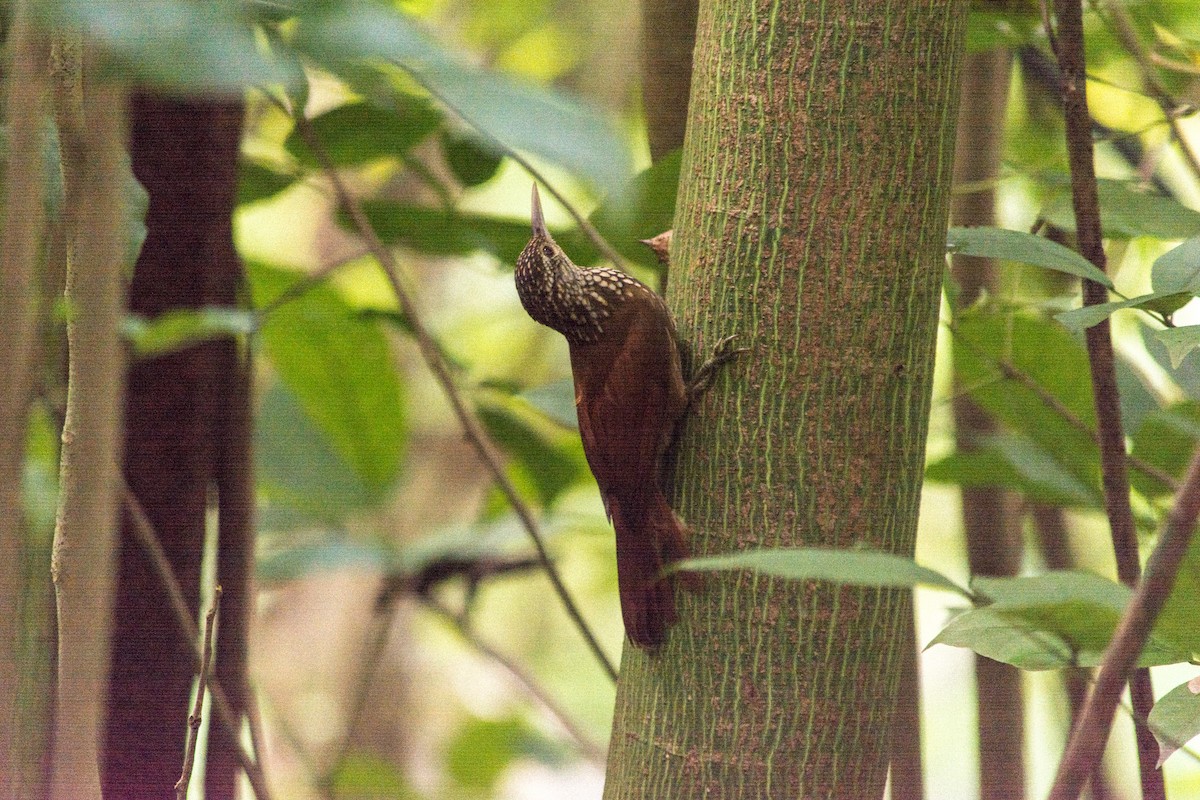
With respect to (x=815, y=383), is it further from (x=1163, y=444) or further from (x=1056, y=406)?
(x=1163, y=444)

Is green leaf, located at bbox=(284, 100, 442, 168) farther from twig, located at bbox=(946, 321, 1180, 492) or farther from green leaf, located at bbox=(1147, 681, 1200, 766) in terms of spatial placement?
green leaf, located at bbox=(1147, 681, 1200, 766)

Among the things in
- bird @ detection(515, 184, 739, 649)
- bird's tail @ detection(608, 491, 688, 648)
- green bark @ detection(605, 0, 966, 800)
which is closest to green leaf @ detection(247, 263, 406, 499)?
bird @ detection(515, 184, 739, 649)

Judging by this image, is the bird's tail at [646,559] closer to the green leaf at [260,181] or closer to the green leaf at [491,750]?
the green leaf at [260,181]

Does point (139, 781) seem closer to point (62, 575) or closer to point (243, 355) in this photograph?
point (243, 355)

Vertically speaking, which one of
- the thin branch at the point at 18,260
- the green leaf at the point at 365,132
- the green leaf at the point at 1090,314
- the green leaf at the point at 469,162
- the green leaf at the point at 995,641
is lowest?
the green leaf at the point at 995,641

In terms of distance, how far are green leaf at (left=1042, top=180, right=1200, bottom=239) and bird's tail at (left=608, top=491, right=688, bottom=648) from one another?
1.64 ft

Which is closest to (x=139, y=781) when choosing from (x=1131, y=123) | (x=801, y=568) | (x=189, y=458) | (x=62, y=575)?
(x=189, y=458)

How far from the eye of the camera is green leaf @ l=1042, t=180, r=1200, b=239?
0.97 meters

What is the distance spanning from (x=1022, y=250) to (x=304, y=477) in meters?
1.27

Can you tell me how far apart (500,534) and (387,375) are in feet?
1.06

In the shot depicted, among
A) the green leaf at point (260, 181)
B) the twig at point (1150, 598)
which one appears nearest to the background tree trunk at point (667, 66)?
the green leaf at point (260, 181)

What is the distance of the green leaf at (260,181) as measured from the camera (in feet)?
4.72

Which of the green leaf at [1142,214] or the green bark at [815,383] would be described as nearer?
the green bark at [815,383]

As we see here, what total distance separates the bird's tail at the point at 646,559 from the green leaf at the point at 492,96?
1.49 ft
